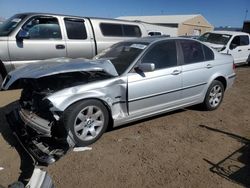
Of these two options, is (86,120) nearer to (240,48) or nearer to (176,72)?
(176,72)

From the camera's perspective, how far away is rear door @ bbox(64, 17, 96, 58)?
7.53 m

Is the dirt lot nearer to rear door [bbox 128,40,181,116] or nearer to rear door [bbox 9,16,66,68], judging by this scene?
rear door [bbox 128,40,181,116]

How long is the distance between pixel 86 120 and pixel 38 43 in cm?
380

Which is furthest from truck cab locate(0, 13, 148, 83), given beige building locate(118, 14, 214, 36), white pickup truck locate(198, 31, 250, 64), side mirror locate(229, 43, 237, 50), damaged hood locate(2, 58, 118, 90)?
beige building locate(118, 14, 214, 36)

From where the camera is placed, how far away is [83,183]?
3.26 m

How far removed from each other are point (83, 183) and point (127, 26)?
256 inches

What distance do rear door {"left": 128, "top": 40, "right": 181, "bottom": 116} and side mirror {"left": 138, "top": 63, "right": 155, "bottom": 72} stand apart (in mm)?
84

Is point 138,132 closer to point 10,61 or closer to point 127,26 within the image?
point 10,61

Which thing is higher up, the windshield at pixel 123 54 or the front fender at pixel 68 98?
the windshield at pixel 123 54

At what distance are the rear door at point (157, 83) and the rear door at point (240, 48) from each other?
771 cm

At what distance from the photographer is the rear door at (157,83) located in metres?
4.44

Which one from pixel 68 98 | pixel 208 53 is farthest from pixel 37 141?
pixel 208 53

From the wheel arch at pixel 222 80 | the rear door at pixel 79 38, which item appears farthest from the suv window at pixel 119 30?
the wheel arch at pixel 222 80

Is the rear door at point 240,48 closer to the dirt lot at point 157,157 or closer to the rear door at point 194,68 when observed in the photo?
the rear door at point 194,68
